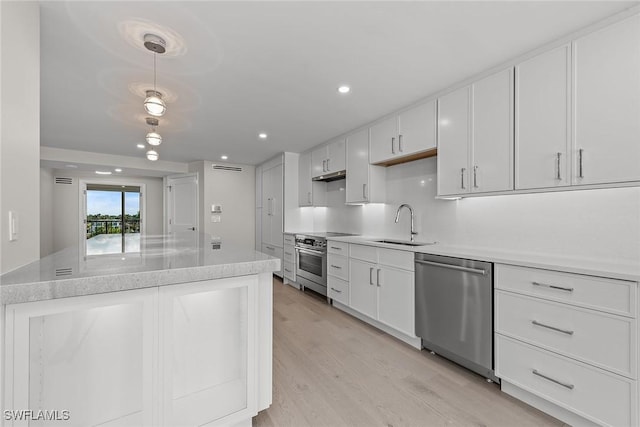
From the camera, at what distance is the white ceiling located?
5.20ft

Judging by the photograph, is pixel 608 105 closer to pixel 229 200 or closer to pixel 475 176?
pixel 475 176

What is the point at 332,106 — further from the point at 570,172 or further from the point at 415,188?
the point at 570,172

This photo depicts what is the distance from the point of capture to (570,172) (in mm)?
1779

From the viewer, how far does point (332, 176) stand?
433 cm

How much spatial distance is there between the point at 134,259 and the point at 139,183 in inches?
266

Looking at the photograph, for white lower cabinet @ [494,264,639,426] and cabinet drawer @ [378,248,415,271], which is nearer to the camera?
white lower cabinet @ [494,264,639,426]

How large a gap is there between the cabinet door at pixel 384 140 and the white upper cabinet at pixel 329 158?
0.63 meters

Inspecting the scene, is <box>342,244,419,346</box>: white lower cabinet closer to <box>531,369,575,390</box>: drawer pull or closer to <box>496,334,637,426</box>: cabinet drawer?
<box>496,334,637,426</box>: cabinet drawer

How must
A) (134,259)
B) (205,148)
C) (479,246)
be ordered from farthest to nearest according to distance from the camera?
1. (205,148)
2. (479,246)
3. (134,259)

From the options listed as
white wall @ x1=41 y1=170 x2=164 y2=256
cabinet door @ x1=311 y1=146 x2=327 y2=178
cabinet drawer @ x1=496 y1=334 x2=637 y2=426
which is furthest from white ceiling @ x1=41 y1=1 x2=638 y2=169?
white wall @ x1=41 y1=170 x2=164 y2=256

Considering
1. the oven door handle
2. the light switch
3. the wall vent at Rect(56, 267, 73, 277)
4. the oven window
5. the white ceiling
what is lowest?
the oven window

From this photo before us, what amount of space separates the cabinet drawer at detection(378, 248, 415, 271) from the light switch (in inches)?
103

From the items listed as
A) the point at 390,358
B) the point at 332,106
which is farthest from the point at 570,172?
the point at 332,106

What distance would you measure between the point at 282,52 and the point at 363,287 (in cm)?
243
